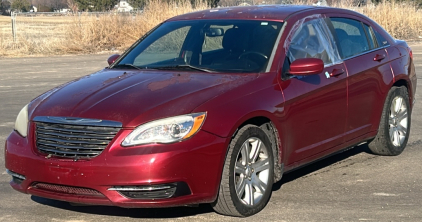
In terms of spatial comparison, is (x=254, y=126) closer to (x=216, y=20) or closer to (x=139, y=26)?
(x=216, y=20)

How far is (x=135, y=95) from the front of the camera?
5270 mm

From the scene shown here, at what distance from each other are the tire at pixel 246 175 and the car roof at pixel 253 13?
146 centimetres

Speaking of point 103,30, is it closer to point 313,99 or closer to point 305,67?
point 313,99

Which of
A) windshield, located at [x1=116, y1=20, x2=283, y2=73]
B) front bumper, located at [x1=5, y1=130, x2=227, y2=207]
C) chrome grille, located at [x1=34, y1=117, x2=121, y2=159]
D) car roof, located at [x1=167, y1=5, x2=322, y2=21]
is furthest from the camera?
car roof, located at [x1=167, y1=5, x2=322, y2=21]

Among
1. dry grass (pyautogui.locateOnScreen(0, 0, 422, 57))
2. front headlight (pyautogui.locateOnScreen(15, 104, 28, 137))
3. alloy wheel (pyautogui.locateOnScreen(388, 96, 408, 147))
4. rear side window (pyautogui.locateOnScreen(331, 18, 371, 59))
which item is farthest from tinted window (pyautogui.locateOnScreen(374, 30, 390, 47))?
dry grass (pyautogui.locateOnScreen(0, 0, 422, 57))

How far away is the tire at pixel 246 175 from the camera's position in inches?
202

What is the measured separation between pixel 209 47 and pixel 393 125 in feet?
7.86

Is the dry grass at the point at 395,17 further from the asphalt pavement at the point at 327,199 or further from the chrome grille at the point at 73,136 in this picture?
the chrome grille at the point at 73,136

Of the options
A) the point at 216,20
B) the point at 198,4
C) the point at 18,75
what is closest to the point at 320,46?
the point at 216,20

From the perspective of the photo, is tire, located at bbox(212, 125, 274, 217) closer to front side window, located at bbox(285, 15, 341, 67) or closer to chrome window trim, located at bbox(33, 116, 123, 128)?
chrome window trim, located at bbox(33, 116, 123, 128)

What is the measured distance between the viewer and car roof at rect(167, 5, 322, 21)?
21.2ft

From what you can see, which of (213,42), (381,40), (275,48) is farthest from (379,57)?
(213,42)

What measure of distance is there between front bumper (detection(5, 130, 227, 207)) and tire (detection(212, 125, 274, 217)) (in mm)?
115

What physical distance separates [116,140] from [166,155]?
38 centimetres
